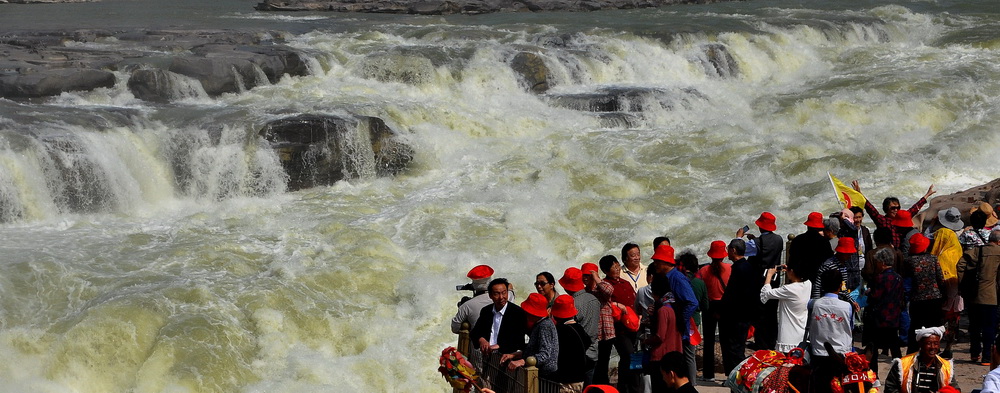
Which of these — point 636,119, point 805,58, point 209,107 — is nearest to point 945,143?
point 636,119

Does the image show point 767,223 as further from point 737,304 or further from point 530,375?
point 530,375

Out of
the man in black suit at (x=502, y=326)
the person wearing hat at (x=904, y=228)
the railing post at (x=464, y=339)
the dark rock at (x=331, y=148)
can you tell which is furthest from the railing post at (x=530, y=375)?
the dark rock at (x=331, y=148)

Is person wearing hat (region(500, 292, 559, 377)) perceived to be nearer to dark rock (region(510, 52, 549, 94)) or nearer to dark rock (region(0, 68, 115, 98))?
dark rock (region(0, 68, 115, 98))

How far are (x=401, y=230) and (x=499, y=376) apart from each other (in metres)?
7.89

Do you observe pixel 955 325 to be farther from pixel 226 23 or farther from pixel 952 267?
pixel 226 23

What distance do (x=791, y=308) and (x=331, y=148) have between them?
1063 centimetres

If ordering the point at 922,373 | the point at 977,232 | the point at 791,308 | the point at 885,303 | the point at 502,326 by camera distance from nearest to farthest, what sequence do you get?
the point at 922,373 < the point at 502,326 < the point at 791,308 < the point at 885,303 < the point at 977,232

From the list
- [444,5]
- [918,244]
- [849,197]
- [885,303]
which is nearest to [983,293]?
[918,244]

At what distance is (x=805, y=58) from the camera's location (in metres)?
25.7

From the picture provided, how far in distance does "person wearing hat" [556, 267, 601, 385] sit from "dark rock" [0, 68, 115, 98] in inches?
565

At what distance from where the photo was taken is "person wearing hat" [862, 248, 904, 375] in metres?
7.33

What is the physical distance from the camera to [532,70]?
22.1 m

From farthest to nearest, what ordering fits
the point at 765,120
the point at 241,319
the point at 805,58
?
the point at 805,58 → the point at 765,120 → the point at 241,319

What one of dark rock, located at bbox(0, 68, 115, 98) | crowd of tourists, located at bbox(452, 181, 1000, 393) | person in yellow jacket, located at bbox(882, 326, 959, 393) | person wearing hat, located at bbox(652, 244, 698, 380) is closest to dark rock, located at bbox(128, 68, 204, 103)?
dark rock, located at bbox(0, 68, 115, 98)
